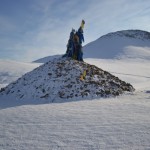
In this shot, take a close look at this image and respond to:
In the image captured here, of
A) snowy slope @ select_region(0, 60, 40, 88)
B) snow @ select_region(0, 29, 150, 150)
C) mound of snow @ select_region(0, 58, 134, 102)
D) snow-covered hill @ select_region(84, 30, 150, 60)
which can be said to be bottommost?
snow @ select_region(0, 29, 150, 150)

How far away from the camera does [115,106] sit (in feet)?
32.9

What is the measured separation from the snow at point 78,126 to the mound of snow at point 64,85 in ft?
5.13

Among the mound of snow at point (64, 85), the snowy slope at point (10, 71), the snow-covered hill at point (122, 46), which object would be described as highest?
the snow-covered hill at point (122, 46)

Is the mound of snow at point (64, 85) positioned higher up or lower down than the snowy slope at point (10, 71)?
lower down

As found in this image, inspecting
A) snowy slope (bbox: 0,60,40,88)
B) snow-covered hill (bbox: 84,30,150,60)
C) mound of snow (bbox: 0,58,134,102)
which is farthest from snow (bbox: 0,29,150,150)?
snow-covered hill (bbox: 84,30,150,60)

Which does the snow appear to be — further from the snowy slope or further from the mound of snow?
the snowy slope

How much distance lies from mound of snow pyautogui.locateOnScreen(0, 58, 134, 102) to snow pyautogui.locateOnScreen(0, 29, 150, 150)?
61.5 inches

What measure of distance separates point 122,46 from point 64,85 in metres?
41.7

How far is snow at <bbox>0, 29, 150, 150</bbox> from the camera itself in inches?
239

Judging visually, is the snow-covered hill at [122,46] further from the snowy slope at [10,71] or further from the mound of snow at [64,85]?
the mound of snow at [64,85]

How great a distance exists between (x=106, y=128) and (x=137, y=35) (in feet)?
199

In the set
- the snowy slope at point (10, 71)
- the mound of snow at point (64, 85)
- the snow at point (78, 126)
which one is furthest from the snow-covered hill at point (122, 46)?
the snow at point (78, 126)

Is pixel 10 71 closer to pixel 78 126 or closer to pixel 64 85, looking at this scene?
pixel 64 85

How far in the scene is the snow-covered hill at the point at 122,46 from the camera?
1848 inches
